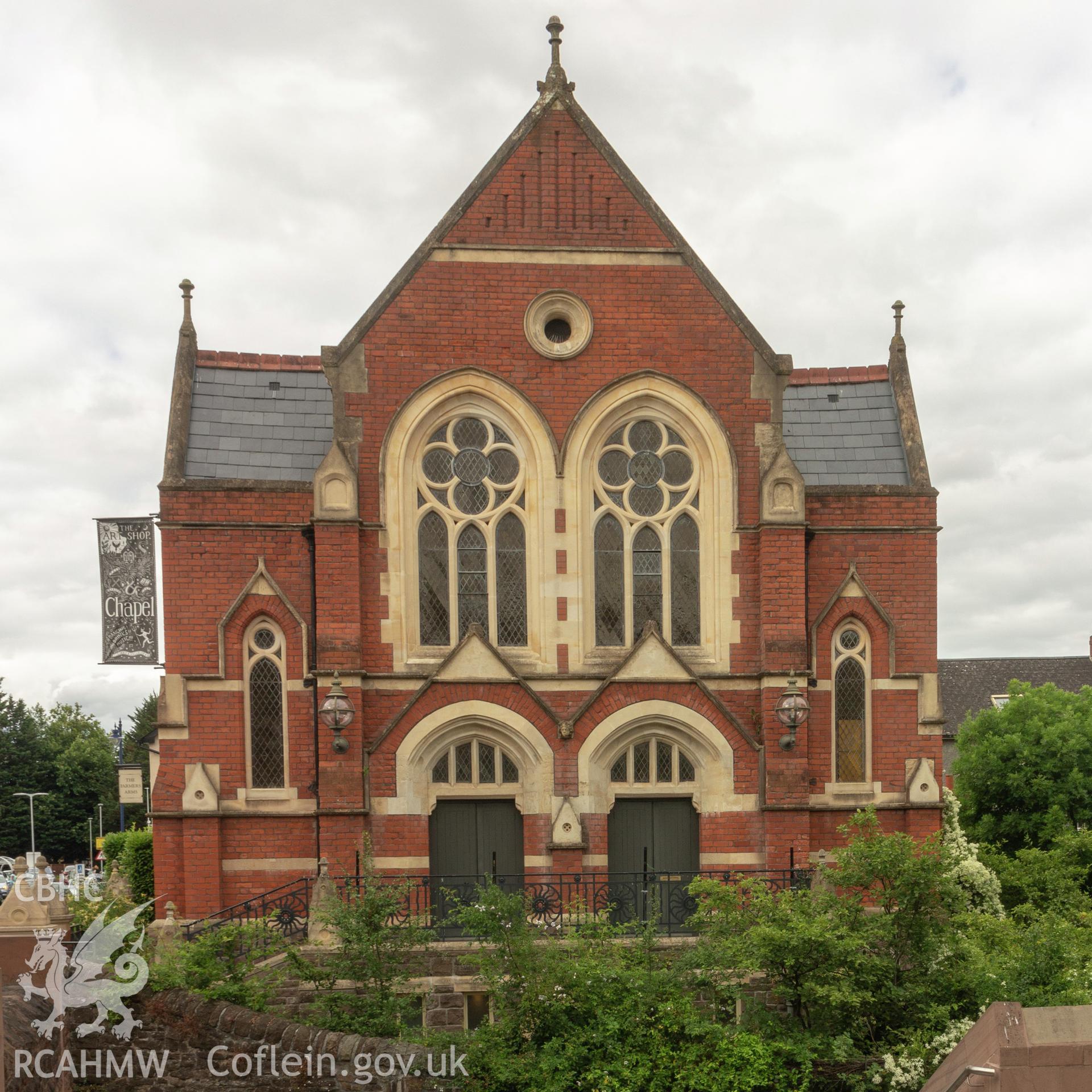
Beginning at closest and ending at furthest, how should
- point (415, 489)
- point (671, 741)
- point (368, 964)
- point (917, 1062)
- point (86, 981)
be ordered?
point (86, 981) < point (917, 1062) < point (368, 964) < point (671, 741) < point (415, 489)

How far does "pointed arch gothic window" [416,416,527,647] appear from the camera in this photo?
18922mm

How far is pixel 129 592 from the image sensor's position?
65.8 ft

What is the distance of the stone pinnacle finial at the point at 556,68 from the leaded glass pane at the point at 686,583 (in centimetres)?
758

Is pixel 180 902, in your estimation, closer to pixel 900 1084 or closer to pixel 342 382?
pixel 342 382

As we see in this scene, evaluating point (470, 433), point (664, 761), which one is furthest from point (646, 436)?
point (664, 761)

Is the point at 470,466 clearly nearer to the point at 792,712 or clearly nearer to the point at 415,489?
the point at 415,489

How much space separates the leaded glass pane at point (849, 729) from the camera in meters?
19.3

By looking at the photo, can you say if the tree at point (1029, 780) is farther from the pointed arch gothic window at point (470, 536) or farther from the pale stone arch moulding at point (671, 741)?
the pointed arch gothic window at point (470, 536)

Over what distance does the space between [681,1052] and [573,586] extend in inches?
306

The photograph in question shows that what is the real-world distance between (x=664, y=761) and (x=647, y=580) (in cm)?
300

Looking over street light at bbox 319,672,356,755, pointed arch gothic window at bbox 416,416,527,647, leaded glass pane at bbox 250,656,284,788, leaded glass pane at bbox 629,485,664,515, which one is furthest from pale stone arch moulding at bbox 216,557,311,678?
leaded glass pane at bbox 629,485,664,515

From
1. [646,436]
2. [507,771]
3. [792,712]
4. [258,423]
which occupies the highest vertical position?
[258,423]

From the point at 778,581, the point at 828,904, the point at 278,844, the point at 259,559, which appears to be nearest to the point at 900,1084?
the point at 828,904

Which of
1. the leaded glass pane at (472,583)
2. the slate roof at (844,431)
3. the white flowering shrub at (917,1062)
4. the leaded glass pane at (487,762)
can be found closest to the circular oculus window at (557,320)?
the leaded glass pane at (472,583)
